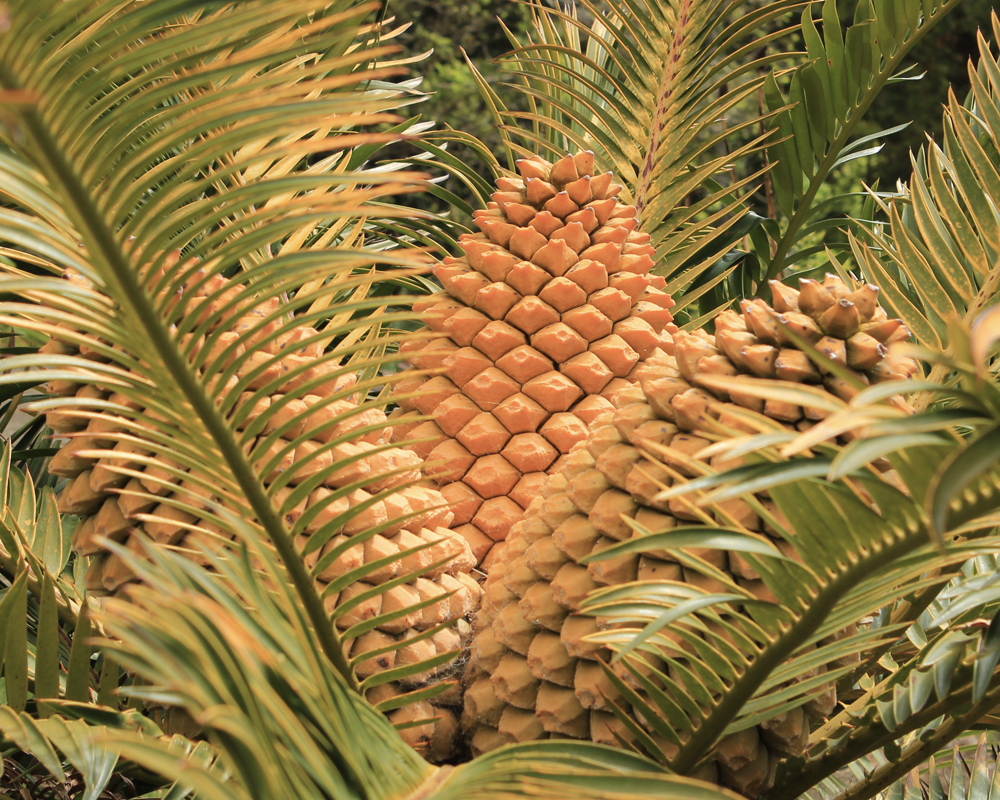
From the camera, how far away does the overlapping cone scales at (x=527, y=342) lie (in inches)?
27.3

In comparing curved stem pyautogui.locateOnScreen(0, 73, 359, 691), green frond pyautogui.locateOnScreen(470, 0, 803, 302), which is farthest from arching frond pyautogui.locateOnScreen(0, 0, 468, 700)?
green frond pyautogui.locateOnScreen(470, 0, 803, 302)

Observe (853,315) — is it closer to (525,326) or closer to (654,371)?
(654,371)

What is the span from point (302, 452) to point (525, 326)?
9.1 inches

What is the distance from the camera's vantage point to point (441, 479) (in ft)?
2.31

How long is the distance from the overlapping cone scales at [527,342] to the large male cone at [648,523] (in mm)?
127

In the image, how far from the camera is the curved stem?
0.35 meters

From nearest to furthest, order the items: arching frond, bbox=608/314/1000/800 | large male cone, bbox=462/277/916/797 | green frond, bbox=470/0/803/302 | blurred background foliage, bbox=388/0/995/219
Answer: arching frond, bbox=608/314/1000/800, large male cone, bbox=462/277/916/797, green frond, bbox=470/0/803/302, blurred background foliage, bbox=388/0/995/219

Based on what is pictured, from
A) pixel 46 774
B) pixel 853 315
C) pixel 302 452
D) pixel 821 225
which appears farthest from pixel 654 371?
pixel 821 225

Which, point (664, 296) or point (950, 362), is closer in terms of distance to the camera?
point (950, 362)

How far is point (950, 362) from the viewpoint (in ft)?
0.91

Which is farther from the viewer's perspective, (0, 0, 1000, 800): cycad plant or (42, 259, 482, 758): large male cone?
(42, 259, 482, 758): large male cone

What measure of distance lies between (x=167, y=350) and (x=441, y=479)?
1.04ft

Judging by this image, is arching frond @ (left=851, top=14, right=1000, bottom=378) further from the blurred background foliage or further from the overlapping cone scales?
the blurred background foliage

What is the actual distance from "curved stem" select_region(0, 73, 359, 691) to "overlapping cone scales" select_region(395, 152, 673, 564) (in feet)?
0.74
